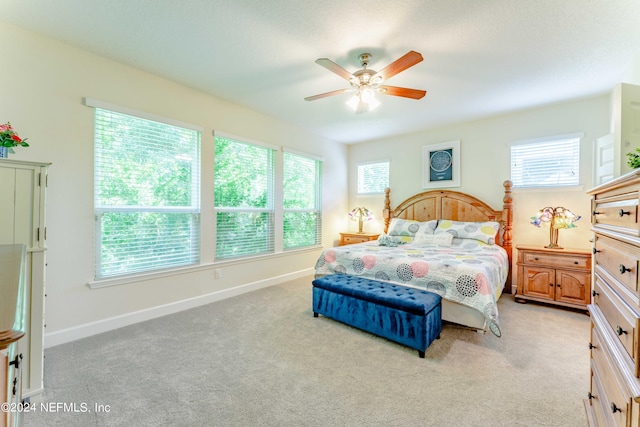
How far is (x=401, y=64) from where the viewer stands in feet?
7.30

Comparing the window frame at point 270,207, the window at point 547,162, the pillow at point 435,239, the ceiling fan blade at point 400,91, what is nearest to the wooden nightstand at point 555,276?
the pillow at point 435,239

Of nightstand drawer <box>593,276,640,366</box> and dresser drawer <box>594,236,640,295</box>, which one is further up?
dresser drawer <box>594,236,640,295</box>

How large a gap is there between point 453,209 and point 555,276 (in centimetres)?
163

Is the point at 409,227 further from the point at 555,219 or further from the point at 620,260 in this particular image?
the point at 620,260

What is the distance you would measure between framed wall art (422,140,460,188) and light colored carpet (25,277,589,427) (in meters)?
2.49

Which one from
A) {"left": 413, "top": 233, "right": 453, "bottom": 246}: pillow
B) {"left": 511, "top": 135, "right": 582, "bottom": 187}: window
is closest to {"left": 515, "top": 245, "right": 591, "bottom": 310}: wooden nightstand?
{"left": 413, "top": 233, "right": 453, "bottom": 246}: pillow

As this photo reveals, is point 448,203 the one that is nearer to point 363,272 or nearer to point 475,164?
point 475,164

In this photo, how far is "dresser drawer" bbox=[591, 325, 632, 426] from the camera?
3.17ft

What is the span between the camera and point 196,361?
2211mm

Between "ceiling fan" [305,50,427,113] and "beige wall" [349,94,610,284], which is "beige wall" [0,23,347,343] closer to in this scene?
"ceiling fan" [305,50,427,113]

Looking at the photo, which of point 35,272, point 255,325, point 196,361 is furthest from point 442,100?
point 35,272

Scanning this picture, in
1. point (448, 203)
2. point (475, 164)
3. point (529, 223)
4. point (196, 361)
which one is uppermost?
point (475, 164)

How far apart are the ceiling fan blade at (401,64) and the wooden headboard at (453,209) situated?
283 cm

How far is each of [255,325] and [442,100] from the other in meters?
3.57
